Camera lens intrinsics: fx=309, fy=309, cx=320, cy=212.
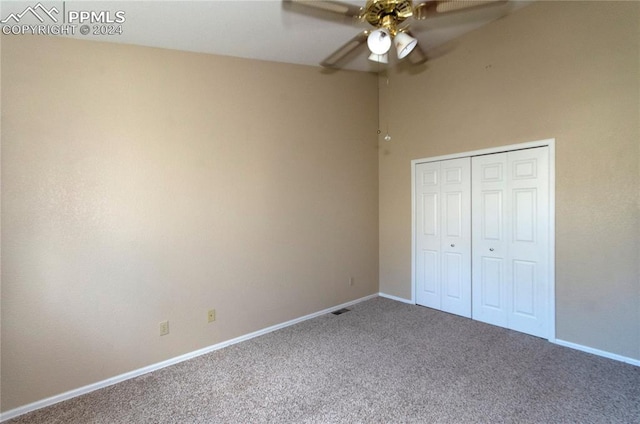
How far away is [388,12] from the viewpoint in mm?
2080

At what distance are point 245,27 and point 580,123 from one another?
10.3ft

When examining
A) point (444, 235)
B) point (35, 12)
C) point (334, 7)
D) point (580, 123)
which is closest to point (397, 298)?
point (444, 235)

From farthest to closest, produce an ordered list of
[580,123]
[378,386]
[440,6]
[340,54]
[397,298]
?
1. [397,298]
2. [340,54]
3. [580,123]
4. [378,386]
5. [440,6]

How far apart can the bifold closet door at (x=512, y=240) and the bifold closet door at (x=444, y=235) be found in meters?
0.11

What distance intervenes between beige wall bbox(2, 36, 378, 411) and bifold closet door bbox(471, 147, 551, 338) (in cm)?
174

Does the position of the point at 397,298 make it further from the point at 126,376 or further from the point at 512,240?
the point at 126,376

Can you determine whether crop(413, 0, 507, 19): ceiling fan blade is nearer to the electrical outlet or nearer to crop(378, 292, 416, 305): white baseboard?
the electrical outlet

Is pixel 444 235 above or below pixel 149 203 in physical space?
below

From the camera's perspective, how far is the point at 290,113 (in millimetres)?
3582

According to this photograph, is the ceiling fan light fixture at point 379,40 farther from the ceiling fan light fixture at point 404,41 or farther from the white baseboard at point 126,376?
the white baseboard at point 126,376

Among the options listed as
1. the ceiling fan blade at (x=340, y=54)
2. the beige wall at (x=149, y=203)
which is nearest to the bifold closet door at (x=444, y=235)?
the beige wall at (x=149, y=203)

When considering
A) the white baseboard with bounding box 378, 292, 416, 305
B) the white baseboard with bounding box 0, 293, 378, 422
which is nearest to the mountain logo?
the white baseboard with bounding box 0, 293, 378, 422

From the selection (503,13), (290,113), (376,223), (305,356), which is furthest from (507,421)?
(503,13)

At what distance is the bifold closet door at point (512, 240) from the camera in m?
3.08
